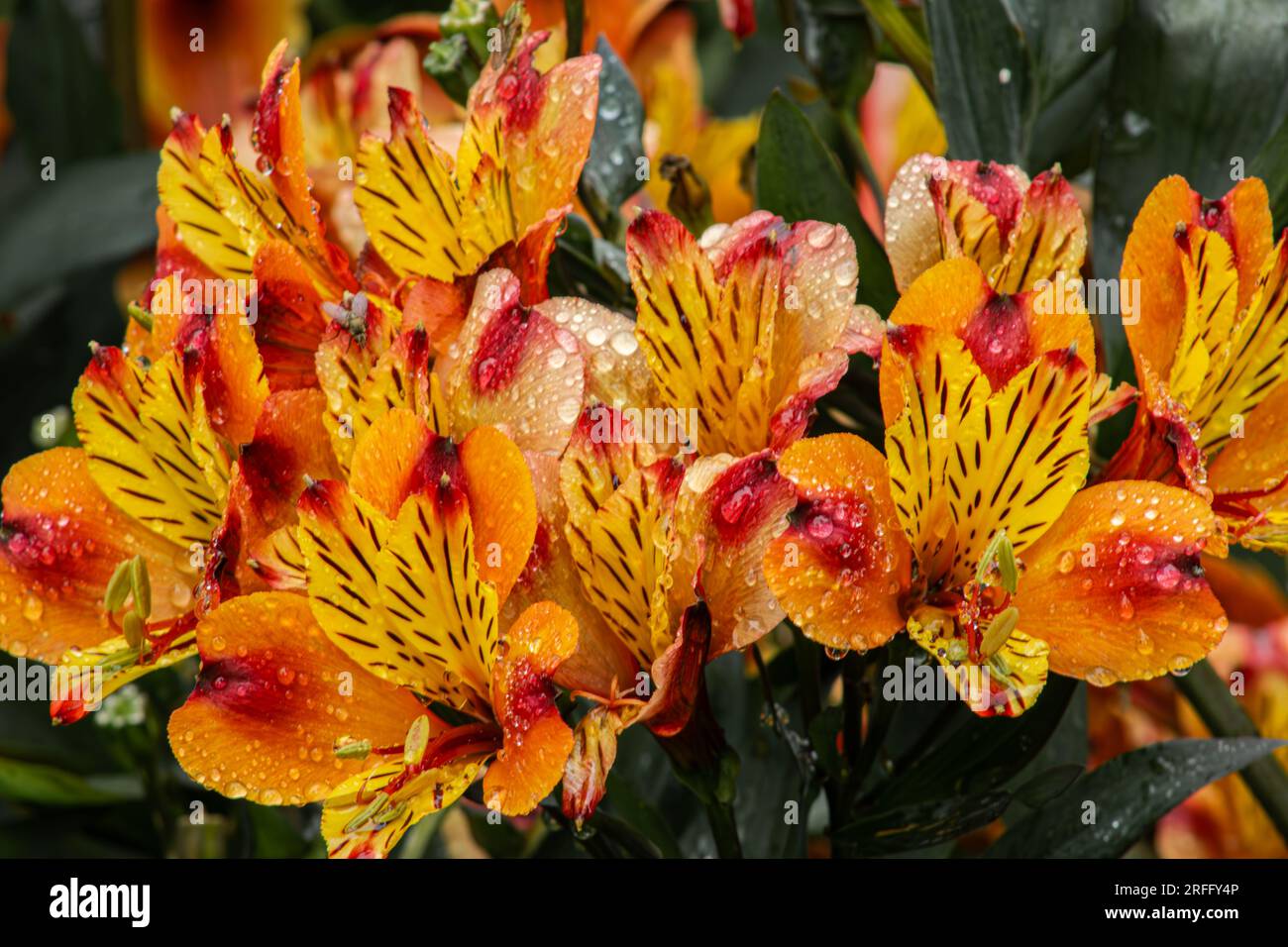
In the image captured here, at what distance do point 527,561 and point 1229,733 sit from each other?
26 cm

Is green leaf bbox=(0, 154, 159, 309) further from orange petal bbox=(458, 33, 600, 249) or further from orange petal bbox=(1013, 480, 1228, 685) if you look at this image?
orange petal bbox=(1013, 480, 1228, 685)

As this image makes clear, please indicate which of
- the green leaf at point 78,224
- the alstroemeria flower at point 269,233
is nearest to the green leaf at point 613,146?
the alstroemeria flower at point 269,233

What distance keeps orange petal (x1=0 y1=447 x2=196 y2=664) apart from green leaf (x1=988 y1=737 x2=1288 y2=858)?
10.7 inches

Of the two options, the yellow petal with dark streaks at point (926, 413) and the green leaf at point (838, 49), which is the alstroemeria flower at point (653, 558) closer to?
the yellow petal with dark streaks at point (926, 413)

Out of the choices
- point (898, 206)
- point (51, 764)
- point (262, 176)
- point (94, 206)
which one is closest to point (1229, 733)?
point (898, 206)

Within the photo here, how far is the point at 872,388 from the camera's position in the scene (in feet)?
1.37

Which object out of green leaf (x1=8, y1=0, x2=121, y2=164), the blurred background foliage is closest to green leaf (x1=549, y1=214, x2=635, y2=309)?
the blurred background foliage

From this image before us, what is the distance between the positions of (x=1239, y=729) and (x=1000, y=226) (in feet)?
0.68

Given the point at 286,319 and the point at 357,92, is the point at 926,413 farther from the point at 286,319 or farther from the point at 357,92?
the point at 357,92

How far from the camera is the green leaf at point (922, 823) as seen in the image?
0.38 meters

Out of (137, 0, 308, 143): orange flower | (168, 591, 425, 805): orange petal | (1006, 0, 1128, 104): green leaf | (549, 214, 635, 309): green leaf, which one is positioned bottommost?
(168, 591, 425, 805): orange petal

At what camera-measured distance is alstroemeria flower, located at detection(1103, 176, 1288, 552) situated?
1.11 feet
